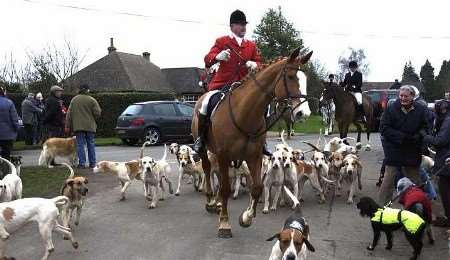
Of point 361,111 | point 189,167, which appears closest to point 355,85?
point 361,111

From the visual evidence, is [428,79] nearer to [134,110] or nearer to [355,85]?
[134,110]

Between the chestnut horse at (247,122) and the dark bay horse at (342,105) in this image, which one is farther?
the dark bay horse at (342,105)

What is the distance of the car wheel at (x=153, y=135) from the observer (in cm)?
2148

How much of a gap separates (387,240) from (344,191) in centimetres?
407

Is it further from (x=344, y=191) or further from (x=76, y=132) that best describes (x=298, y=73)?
(x=76, y=132)

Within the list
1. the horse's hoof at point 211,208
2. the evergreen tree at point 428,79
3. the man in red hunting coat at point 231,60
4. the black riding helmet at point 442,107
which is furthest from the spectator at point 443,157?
the evergreen tree at point 428,79

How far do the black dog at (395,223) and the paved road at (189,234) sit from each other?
0.25 meters

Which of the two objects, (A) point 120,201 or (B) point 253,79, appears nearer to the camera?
(B) point 253,79

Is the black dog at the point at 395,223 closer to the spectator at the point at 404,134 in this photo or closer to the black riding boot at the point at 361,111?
the spectator at the point at 404,134

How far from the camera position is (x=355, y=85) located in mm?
16281

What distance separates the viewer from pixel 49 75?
119ft

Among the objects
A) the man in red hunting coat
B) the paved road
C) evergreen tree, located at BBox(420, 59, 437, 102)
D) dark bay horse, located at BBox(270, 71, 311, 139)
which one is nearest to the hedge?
the paved road

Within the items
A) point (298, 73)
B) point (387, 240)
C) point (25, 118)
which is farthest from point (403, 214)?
point (25, 118)

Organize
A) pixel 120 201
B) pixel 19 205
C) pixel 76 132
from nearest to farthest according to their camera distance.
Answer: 1. pixel 19 205
2. pixel 120 201
3. pixel 76 132
